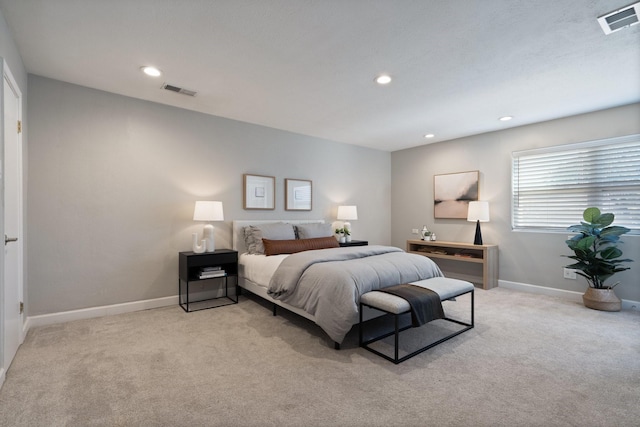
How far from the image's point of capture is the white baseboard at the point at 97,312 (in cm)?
307

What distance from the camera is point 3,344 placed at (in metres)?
2.02

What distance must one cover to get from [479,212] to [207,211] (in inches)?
157

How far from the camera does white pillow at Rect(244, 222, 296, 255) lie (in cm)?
413

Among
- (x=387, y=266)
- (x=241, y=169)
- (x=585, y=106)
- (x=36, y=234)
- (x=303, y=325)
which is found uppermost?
(x=585, y=106)

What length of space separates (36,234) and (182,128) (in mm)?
1879

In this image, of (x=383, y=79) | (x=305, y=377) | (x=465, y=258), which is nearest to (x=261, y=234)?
(x=305, y=377)

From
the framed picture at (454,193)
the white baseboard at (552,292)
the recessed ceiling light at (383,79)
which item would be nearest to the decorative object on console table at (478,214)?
the framed picture at (454,193)

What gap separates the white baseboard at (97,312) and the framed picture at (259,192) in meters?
1.60

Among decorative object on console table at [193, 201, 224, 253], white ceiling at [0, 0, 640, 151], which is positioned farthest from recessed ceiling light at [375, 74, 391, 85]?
decorative object on console table at [193, 201, 224, 253]

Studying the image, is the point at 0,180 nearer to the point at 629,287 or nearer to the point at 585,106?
the point at 585,106

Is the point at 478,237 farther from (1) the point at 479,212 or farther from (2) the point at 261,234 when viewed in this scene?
(2) the point at 261,234

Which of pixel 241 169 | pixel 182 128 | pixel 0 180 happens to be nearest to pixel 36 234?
pixel 0 180

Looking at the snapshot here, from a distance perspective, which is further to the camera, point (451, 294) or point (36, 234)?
point (36, 234)

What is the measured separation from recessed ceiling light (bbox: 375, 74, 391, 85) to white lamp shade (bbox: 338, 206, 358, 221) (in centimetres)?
258
